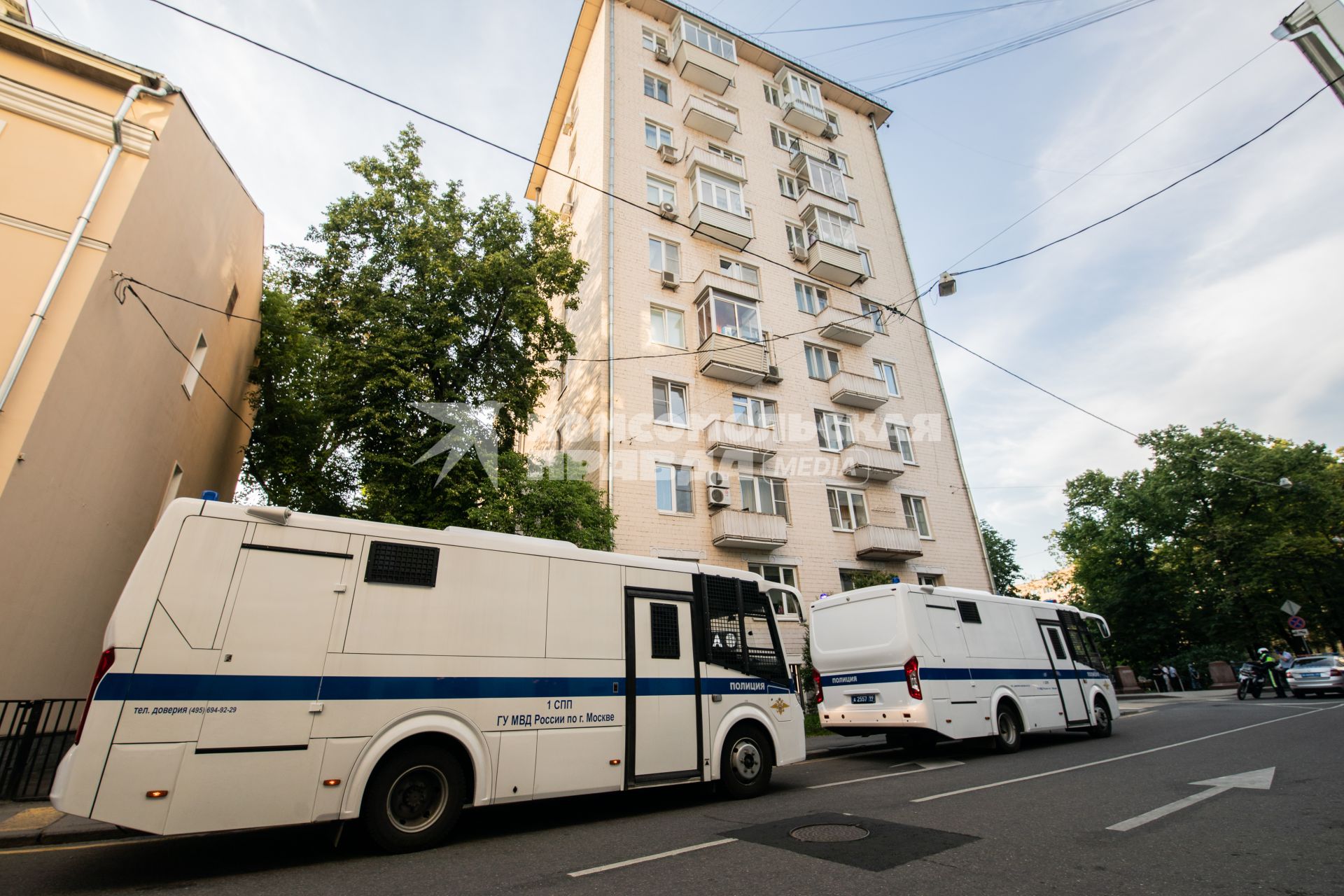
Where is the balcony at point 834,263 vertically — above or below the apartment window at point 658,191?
below

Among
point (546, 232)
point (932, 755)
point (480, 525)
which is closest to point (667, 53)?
point (546, 232)

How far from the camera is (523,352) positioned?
58.2 feet

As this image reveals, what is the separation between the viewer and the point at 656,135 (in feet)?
83.1

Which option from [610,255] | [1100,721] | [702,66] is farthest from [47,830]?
[702,66]

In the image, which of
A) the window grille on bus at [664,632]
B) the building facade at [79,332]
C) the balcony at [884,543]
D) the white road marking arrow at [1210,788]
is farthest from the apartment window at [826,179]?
the white road marking arrow at [1210,788]

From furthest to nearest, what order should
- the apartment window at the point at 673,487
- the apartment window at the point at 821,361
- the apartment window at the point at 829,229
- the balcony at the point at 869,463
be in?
the apartment window at the point at 829,229 < the apartment window at the point at 821,361 < the balcony at the point at 869,463 < the apartment window at the point at 673,487

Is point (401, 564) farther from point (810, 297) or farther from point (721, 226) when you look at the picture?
point (810, 297)

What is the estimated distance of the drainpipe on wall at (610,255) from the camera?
753 inches

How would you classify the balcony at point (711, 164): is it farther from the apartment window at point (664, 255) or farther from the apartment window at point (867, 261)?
the apartment window at point (867, 261)

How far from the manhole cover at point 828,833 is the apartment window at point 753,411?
17.0 metres

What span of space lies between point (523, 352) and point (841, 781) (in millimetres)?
14045

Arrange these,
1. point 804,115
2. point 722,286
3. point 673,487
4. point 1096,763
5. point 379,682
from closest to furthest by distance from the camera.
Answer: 1. point 379,682
2. point 1096,763
3. point 673,487
4. point 722,286
5. point 804,115

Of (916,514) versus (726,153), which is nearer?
(916,514)

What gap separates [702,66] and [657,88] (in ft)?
7.99
